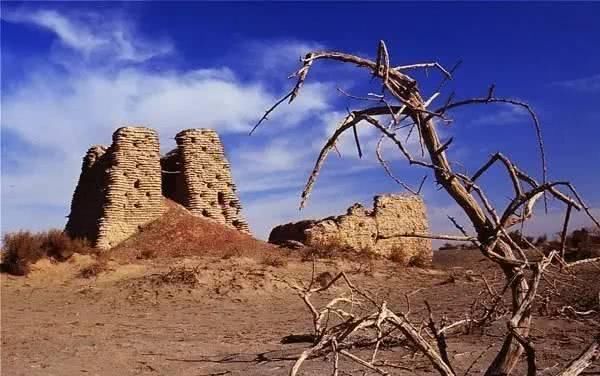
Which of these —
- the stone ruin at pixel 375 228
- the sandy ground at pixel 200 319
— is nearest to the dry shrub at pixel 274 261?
the sandy ground at pixel 200 319

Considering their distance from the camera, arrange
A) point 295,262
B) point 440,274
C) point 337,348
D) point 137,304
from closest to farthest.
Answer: point 337,348, point 137,304, point 295,262, point 440,274

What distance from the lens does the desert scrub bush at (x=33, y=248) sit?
15.0 metres

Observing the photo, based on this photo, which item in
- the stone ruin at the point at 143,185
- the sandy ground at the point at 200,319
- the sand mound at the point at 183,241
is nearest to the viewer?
the sandy ground at the point at 200,319

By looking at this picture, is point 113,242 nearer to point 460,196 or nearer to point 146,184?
point 146,184

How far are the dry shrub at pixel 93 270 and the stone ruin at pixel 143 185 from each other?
5.11 ft

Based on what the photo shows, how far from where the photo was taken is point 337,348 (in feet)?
8.68

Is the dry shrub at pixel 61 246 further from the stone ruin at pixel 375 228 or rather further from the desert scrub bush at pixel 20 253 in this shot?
the stone ruin at pixel 375 228

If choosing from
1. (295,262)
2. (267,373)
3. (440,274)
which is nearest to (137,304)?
(295,262)

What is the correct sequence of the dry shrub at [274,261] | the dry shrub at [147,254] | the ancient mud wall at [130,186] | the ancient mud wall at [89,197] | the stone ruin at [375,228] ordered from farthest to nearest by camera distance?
the stone ruin at [375,228]
the ancient mud wall at [89,197]
the ancient mud wall at [130,186]
the dry shrub at [147,254]
the dry shrub at [274,261]

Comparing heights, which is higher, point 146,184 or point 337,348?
point 146,184

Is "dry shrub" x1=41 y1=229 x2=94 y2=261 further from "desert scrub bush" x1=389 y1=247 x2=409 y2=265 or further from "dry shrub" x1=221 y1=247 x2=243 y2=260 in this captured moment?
"desert scrub bush" x1=389 y1=247 x2=409 y2=265

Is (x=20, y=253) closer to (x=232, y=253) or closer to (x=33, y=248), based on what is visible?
(x=33, y=248)

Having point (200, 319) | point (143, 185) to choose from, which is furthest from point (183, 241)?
point (200, 319)

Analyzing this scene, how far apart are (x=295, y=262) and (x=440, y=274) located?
12.2 ft
